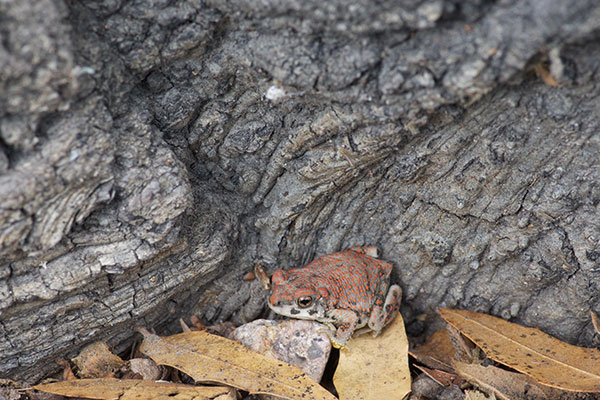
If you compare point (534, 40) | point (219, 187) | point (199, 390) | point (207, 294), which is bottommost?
point (199, 390)

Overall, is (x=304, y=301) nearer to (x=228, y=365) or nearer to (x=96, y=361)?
(x=228, y=365)

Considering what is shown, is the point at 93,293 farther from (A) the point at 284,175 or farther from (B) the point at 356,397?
(B) the point at 356,397

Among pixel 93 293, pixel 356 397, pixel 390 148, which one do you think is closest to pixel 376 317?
pixel 356 397

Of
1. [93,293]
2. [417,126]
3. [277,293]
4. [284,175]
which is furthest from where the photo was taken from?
Answer: [277,293]

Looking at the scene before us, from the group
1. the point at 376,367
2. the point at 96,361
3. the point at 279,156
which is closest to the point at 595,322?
the point at 376,367

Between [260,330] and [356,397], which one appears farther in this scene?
[260,330]
